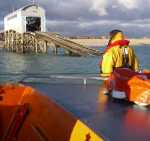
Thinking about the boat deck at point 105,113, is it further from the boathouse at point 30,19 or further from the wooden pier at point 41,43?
the boathouse at point 30,19

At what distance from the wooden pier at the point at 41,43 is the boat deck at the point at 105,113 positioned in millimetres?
46788

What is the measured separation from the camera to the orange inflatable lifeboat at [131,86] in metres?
6.24

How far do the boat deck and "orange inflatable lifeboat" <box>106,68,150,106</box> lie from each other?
0.11 m

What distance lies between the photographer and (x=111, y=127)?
540 cm

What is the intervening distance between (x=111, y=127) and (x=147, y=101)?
109cm

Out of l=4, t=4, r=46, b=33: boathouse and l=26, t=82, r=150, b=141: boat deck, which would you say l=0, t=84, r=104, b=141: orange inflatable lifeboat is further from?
l=4, t=4, r=46, b=33: boathouse

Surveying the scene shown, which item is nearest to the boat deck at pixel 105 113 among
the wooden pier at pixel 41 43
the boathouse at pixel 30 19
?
the wooden pier at pixel 41 43

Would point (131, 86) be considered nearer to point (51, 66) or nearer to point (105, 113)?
point (105, 113)

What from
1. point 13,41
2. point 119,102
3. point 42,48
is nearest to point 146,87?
point 119,102

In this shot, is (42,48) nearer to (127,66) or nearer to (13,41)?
(13,41)

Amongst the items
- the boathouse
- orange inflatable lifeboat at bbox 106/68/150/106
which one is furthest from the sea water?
orange inflatable lifeboat at bbox 106/68/150/106

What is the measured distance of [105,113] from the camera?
20.3ft

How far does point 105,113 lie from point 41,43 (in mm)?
58033

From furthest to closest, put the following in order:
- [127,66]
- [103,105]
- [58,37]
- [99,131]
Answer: [58,37] < [127,66] < [103,105] < [99,131]
